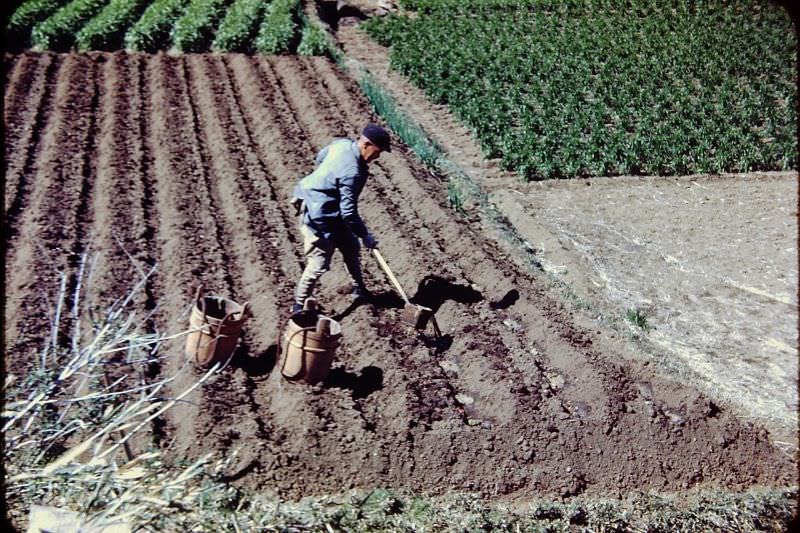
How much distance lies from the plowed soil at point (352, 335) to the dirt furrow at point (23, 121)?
4 centimetres

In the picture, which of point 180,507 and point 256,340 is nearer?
point 180,507

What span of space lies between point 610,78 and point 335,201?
11773 millimetres

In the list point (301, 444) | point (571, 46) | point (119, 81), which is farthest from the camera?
point (571, 46)

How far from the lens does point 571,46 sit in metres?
18.8

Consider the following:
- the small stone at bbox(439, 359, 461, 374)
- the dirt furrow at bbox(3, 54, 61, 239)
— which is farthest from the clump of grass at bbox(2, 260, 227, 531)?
the dirt furrow at bbox(3, 54, 61, 239)

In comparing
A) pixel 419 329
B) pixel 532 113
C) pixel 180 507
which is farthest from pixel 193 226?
pixel 532 113

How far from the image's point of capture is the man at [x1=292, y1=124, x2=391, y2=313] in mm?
6418

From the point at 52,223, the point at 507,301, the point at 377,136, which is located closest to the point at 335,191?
the point at 377,136

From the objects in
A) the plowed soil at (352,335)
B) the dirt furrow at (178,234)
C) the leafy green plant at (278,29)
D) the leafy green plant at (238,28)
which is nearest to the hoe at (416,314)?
the plowed soil at (352,335)

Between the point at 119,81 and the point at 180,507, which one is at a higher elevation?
the point at 180,507

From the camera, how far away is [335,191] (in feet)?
21.6

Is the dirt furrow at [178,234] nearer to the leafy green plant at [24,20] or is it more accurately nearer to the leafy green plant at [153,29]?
the leafy green plant at [153,29]

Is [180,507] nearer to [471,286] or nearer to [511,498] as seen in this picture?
[511,498]

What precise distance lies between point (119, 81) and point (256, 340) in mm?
7707
